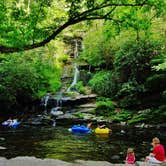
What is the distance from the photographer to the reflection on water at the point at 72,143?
709 inches

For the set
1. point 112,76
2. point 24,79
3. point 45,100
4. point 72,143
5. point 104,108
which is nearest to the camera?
point 72,143

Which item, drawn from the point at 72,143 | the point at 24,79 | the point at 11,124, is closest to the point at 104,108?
the point at 24,79

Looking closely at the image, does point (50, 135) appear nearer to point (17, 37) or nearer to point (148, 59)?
point (148, 59)

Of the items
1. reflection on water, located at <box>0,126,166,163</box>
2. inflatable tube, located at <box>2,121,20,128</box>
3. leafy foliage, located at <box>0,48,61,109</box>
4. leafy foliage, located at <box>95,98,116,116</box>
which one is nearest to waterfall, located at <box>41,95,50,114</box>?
leafy foliage, located at <box>0,48,61,109</box>

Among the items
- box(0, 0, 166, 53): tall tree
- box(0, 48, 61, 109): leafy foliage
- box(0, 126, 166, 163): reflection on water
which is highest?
box(0, 0, 166, 53): tall tree

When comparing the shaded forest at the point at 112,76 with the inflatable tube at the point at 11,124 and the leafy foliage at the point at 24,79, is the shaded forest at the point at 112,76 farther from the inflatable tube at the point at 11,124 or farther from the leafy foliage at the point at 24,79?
the inflatable tube at the point at 11,124

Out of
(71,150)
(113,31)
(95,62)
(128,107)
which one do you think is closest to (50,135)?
(71,150)

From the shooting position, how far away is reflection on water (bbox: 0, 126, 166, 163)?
18.0m

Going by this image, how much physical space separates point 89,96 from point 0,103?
870cm

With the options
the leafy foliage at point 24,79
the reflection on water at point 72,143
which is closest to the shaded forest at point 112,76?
the leafy foliage at point 24,79

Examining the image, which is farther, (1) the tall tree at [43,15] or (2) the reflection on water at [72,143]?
(2) the reflection on water at [72,143]

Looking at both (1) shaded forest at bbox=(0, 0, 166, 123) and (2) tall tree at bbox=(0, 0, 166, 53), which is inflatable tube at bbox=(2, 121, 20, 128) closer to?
(1) shaded forest at bbox=(0, 0, 166, 123)

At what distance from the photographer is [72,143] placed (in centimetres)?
2184

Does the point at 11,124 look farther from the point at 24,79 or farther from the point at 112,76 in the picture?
the point at 112,76
